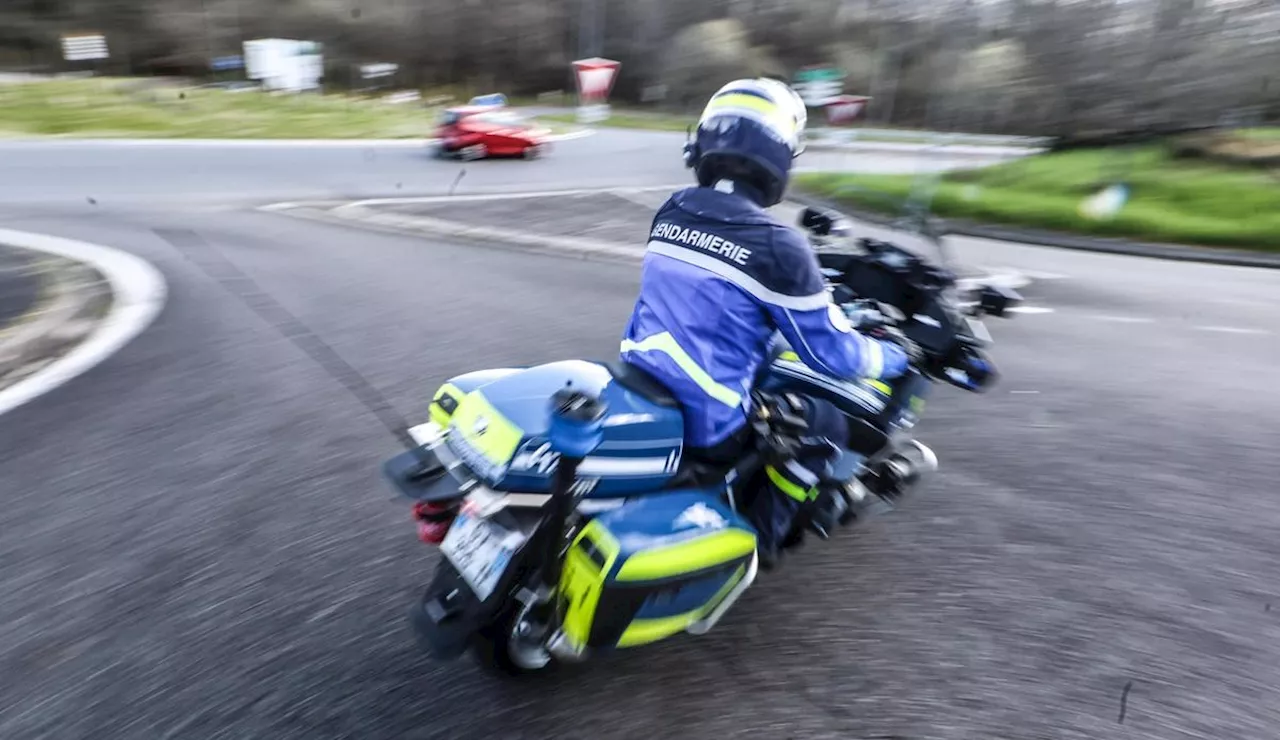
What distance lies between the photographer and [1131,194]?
55.9ft

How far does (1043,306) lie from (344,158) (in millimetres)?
14598

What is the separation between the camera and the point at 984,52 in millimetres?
18828

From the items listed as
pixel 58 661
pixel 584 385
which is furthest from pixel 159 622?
pixel 584 385

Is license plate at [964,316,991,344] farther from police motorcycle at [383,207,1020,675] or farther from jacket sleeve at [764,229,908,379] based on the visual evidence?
police motorcycle at [383,207,1020,675]

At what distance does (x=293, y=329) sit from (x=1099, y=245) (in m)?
12.4

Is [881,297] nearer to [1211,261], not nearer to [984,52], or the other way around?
[1211,261]

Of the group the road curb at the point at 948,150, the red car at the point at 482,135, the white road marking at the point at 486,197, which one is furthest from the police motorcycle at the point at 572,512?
the red car at the point at 482,135

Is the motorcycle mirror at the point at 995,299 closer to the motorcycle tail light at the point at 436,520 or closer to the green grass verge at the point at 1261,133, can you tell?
the motorcycle tail light at the point at 436,520

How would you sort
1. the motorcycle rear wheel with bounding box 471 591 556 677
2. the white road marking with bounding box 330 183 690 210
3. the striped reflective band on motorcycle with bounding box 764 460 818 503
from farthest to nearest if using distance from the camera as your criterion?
the white road marking with bounding box 330 183 690 210 → the striped reflective band on motorcycle with bounding box 764 460 818 503 → the motorcycle rear wheel with bounding box 471 591 556 677

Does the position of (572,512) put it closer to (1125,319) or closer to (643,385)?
(643,385)

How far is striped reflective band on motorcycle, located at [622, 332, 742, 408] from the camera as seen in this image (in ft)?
9.32

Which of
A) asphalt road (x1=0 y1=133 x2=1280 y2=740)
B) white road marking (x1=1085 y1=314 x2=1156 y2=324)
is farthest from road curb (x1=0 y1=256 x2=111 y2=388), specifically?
white road marking (x1=1085 y1=314 x2=1156 y2=324)

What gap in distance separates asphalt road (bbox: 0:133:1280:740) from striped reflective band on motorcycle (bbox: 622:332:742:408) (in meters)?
0.97

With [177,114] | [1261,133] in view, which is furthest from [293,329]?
[1261,133]
